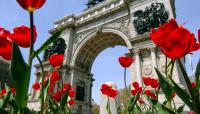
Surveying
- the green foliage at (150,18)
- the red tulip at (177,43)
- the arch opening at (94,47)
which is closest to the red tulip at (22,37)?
the red tulip at (177,43)

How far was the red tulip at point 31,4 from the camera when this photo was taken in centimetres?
92

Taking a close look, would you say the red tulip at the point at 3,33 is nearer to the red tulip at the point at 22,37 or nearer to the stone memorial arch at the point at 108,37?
the red tulip at the point at 22,37

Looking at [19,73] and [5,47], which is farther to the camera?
[5,47]

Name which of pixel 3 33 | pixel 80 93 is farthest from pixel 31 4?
pixel 80 93

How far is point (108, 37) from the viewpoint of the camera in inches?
758

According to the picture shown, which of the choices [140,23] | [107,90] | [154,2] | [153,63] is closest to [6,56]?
[107,90]

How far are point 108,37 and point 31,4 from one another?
18.5 m

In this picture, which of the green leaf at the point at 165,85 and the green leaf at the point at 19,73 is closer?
the green leaf at the point at 19,73

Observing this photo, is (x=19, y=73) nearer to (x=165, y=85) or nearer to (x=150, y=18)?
(x=165, y=85)

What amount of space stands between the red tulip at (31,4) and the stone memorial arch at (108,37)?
38.3 ft

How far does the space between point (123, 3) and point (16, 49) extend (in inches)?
679

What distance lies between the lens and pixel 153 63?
12352 mm

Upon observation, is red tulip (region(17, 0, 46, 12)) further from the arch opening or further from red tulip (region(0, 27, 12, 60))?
the arch opening

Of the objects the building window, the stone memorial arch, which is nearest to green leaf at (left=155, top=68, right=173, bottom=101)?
the stone memorial arch
